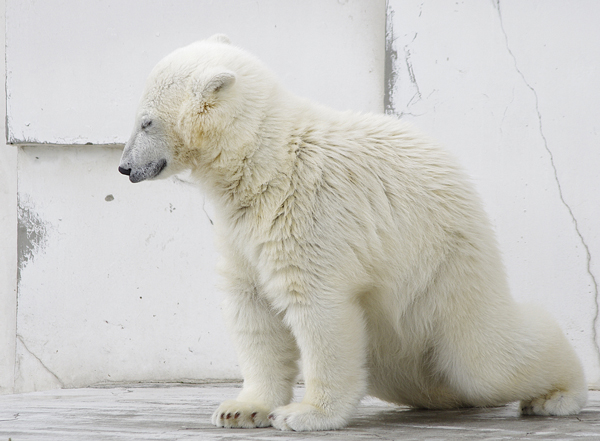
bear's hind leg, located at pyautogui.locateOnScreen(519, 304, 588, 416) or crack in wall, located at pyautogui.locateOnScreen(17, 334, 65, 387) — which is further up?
bear's hind leg, located at pyautogui.locateOnScreen(519, 304, 588, 416)

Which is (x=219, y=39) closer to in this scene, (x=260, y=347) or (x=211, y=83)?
(x=211, y=83)

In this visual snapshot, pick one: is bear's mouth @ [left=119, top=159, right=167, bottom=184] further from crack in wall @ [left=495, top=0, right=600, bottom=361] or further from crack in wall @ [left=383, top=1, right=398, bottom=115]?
crack in wall @ [left=495, top=0, right=600, bottom=361]

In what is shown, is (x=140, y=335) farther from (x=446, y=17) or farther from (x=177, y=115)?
(x=446, y=17)

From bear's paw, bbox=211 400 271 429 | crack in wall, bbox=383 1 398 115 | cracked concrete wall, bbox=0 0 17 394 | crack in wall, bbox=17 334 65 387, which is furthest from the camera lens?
cracked concrete wall, bbox=0 0 17 394

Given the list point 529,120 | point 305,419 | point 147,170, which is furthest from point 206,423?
point 529,120

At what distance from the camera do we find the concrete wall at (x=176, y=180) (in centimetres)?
413

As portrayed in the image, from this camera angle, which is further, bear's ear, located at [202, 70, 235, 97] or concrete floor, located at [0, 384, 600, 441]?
bear's ear, located at [202, 70, 235, 97]

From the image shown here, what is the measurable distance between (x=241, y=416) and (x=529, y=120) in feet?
8.28

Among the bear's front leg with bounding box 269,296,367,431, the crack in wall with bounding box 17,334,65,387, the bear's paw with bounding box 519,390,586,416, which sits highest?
the bear's front leg with bounding box 269,296,367,431

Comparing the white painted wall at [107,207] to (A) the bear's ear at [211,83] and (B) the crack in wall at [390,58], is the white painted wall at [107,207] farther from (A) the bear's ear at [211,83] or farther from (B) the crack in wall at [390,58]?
(A) the bear's ear at [211,83]

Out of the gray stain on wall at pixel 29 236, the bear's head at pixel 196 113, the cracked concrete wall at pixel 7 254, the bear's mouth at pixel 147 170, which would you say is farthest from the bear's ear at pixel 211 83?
the cracked concrete wall at pixel 7 254

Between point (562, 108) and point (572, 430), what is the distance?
2211 millimetres

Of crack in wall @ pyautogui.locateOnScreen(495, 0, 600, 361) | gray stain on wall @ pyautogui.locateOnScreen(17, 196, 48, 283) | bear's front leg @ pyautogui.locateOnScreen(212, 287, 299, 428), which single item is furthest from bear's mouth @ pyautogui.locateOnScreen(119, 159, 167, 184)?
gray stain on wall @ pyautogui.locateOnScreen(17, 196, 48, 283)

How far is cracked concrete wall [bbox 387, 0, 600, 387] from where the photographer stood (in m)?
4.05
